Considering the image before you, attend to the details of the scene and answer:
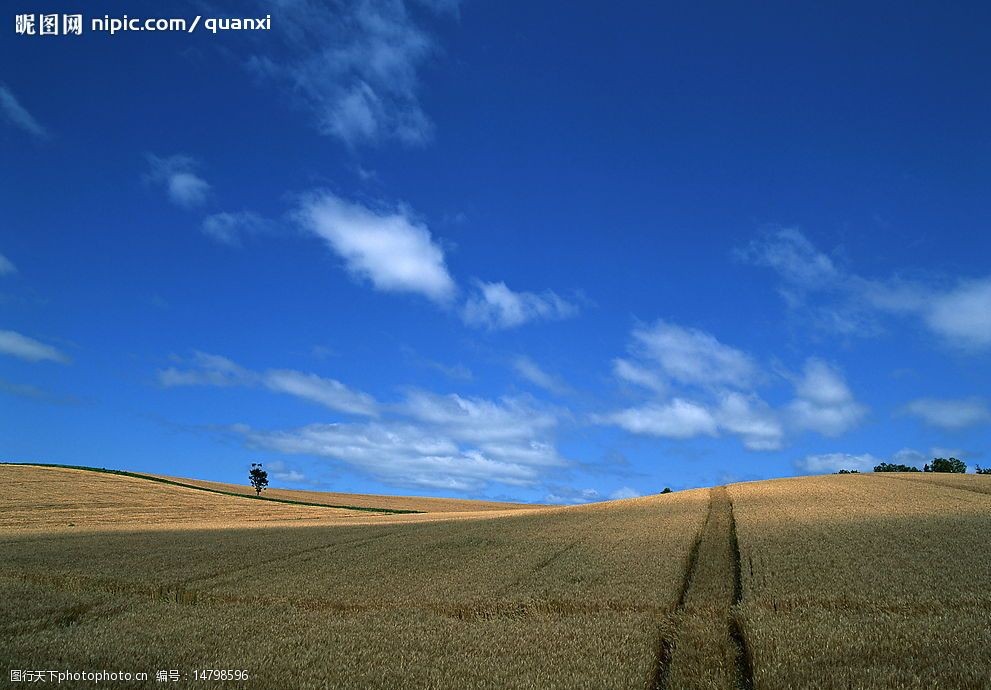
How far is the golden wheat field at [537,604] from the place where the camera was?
11539 mm

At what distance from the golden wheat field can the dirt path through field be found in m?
0.06

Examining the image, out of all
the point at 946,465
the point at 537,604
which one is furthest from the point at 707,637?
the point at 946,465

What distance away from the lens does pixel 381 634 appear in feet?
45.2

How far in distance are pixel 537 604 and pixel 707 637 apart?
188 inches

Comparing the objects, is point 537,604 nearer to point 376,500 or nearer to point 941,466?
point 376,500

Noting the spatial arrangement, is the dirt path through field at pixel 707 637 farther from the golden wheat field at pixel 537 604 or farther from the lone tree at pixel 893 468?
the lone tree at pixel 893 468

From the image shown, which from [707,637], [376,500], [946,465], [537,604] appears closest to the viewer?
[707,637]

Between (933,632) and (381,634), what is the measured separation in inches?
442

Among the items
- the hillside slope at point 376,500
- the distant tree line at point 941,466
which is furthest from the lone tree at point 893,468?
the hillside slope at point 376,500

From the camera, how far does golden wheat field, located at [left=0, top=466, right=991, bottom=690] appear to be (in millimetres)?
11539

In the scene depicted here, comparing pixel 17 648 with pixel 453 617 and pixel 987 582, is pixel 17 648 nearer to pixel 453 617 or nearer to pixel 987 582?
pixel 453 617

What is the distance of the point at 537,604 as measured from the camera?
54.9ft

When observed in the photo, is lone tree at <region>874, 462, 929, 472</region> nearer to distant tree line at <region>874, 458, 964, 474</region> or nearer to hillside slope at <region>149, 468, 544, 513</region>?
distant tree line at <region>874, 458, 964, 474</region>

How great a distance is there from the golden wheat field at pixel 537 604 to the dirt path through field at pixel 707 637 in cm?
6
